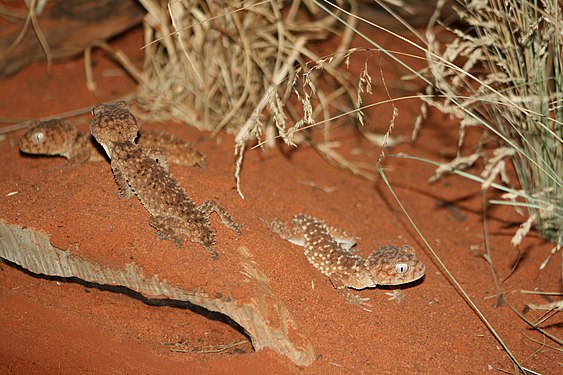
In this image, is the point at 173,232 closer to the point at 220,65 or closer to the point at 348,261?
the point at 348,261

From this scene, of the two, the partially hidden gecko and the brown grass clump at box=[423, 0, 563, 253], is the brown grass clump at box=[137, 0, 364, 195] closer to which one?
the partially hidden gecko

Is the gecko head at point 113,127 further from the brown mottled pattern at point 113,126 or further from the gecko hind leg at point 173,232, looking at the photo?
the gecko hind leg at point 173,232

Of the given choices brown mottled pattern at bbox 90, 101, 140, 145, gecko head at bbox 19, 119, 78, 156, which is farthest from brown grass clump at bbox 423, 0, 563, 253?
gecko head at bbox 19, 119, 78, 156

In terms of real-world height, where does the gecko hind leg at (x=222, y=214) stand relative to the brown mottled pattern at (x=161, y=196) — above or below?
below

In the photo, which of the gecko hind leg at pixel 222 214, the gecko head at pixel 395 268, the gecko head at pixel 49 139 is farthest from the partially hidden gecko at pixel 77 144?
the gecko head at pixel 395 268

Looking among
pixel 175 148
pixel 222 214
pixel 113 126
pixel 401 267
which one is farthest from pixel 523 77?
pixel 113 126

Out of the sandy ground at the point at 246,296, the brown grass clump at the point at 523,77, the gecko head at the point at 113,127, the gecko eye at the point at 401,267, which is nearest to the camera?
the sandy ground at the point at 246,296
